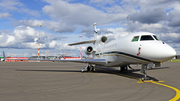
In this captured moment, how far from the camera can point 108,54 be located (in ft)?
47.8

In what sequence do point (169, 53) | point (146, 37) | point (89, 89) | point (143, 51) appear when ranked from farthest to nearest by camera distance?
point (146, 37), point (143, 51), point (169, 53), point (89, 89)

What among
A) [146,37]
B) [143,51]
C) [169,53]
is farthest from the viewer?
[146,37]

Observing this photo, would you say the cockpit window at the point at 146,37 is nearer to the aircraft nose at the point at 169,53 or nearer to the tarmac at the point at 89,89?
the aircraft nose at the point at 169,53

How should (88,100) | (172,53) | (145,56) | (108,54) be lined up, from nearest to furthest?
(88,100) < (172,53) < (145,56) < (108,54)

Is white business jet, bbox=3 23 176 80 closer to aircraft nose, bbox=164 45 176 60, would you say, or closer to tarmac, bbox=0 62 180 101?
aircraft nose, bbox=164 45 176 60

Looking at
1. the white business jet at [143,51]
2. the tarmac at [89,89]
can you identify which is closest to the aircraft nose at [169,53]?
the white business jet at [143,51]

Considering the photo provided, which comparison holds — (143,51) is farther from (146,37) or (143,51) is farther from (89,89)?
(89,89)

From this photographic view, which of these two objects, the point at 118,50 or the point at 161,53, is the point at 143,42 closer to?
the point at 161,53

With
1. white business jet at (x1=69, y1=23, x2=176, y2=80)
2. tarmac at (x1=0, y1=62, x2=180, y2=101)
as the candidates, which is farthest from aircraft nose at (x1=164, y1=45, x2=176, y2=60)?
tarmac at (x1=0, y1=62, x2=180, y2=101)

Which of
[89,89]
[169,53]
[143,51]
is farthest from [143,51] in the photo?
[89,89]

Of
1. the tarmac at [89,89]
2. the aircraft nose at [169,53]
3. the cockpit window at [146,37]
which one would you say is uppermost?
the cockpit window at [146,37]

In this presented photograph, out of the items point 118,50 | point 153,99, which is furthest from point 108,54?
point 153,99

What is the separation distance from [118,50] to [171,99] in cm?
729

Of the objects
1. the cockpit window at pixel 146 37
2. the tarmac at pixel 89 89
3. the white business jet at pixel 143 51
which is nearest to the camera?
the tarmac at pixel 89 89
